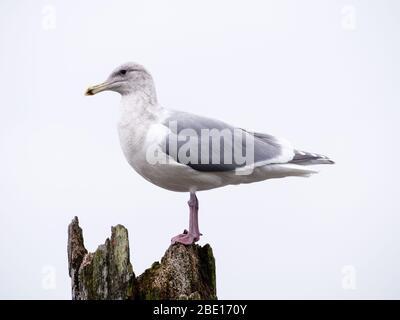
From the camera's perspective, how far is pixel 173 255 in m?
6.82

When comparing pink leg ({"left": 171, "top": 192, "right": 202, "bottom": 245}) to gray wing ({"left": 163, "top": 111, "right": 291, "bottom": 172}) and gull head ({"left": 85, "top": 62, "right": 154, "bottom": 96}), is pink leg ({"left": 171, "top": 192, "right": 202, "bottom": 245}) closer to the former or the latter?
gray wing ({"left": 163, "top": 111, "right": 291, "bottom": 172})

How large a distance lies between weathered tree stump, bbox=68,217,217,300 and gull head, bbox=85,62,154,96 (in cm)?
165

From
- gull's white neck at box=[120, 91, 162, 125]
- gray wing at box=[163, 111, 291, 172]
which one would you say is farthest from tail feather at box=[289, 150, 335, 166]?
gull's white neck at box=[120, 91, 162, 125]

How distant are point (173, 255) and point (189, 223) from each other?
35.0 inches

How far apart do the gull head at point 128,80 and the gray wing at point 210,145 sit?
45 cm

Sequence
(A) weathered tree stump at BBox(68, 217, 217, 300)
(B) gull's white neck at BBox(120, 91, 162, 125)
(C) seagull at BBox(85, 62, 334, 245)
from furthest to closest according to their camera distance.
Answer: (B) gull's white neck at BBox(120, 91, 162, 125) < (C) seagull at BBox(85, 62, 334, 245) < (A) weathered tree stump at BBox(68, 217, 217, 300)

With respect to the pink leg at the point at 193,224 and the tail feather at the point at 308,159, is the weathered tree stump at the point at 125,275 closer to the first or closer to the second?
the pink leg at the point at 193,224

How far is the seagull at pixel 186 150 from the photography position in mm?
7320

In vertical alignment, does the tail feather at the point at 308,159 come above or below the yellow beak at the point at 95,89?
below

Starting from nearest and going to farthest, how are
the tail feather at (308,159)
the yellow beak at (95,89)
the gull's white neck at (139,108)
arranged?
the gull's white neck at (139,108) → the yellow beak at (95,89) → the tail feather at (308,159)

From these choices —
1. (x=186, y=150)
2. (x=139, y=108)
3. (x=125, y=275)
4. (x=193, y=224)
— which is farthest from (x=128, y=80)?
(x=125, y=275)

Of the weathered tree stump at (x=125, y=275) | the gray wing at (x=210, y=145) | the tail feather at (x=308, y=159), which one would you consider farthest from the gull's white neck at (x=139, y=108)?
the tail feather at (x=308, y=159)

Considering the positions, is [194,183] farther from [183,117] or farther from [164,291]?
[164,291]

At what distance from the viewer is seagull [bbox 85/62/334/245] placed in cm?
732
